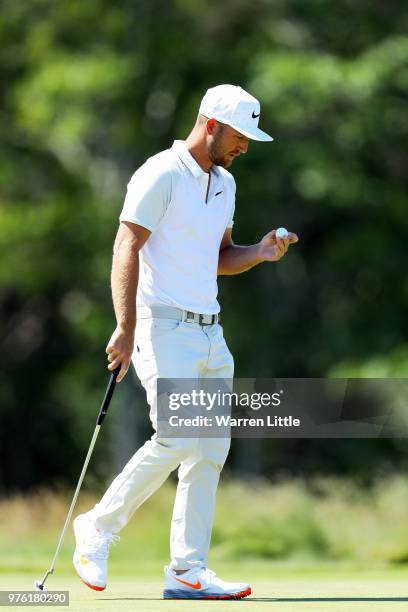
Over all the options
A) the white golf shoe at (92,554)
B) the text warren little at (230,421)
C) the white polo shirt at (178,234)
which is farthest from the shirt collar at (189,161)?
the white golf shoe at (92,554)

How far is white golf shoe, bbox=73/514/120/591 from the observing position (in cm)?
548

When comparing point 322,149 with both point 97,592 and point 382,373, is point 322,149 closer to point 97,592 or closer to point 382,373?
point 382,373

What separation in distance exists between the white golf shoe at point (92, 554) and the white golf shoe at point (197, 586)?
10.7 inches

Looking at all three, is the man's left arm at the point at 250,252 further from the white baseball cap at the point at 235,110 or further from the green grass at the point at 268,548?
the green grass at the point at 268,548

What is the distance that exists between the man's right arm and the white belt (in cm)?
17

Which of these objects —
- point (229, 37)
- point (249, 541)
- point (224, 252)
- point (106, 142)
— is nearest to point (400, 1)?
point (229, 37)

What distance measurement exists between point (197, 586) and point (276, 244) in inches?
55.3

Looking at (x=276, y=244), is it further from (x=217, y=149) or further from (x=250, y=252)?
(x=217, y=149)

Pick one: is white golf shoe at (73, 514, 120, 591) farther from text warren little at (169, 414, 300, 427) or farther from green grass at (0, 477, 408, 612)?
text warren little at (169, 414, 300, 427)

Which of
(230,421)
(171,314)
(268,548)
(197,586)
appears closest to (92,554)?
(197,586)

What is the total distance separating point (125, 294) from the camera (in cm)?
545

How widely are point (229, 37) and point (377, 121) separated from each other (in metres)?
3.55

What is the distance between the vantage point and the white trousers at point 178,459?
5.57m

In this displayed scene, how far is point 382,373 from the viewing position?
1892 cm
